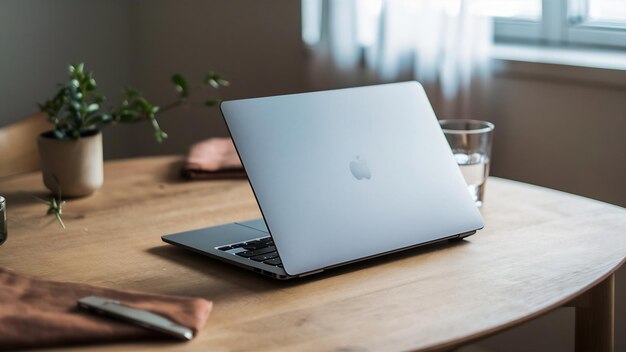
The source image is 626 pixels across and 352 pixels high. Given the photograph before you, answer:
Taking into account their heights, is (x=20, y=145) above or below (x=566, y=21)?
below

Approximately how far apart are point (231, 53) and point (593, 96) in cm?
143

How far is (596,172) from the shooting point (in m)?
2.12

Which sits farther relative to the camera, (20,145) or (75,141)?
(20,145)

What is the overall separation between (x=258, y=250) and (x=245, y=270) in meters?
0.05

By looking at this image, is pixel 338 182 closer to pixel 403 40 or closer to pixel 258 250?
pixel 258 250

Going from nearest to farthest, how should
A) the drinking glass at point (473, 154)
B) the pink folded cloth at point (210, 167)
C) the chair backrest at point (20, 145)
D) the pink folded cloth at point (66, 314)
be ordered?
1. the pink folded cloth at point (66, 314)
2. the drinking glass at point (473, 154)
3. the pink folded cloth at point (210, 167)
4. the chair backrest at point (20, 145)

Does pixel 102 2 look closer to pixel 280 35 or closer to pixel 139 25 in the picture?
pixel 139 25

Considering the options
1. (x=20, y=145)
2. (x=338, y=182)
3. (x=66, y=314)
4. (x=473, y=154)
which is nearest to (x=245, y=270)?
(x=338, y=182)

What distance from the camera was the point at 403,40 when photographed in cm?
252

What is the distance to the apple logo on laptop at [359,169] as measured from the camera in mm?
1285

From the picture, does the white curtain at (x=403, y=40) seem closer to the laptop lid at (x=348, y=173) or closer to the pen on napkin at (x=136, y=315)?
the laptop lid at (x=348, y=173)

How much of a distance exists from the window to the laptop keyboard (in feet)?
4.02

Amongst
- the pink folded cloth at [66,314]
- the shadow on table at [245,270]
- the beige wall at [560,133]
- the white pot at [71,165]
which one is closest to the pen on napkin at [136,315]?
the pink folded cloth at [66,314]

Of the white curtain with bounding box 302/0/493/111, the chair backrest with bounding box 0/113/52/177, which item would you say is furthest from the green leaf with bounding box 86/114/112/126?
the white curtain with bounding box 302/0/493/111
